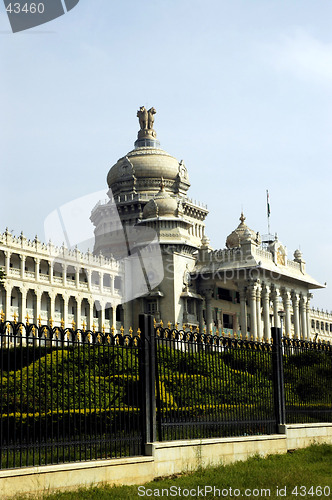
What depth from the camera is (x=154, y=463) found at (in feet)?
42.4

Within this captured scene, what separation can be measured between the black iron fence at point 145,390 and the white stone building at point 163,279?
42393mm

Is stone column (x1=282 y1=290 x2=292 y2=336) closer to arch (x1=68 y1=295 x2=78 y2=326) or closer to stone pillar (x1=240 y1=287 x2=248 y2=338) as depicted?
stone pillar (x1=240 y1=287 x2=248 y2=338)

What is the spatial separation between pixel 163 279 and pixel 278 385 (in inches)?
2036

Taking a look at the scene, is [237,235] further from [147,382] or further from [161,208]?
[147,382]

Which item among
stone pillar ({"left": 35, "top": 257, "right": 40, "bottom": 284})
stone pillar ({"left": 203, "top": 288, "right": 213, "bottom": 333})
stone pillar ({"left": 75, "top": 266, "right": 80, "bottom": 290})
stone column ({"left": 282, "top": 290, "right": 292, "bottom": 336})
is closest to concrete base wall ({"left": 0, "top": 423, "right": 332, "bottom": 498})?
stone pillar ({"left": 35, "top": 257, "right": 40, "bottom": 284})

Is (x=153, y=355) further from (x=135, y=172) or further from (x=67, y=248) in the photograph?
(x=135, y=172)

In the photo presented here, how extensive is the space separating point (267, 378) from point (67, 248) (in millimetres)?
49699

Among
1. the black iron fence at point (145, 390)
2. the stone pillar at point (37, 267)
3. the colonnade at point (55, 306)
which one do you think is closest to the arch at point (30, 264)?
the stone pillar at point (37, 267)

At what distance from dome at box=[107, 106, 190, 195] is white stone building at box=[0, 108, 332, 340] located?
415 millimetres

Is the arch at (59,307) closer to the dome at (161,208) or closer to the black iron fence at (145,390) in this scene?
the dome at (161,208)

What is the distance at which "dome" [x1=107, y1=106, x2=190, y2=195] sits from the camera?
84.7m

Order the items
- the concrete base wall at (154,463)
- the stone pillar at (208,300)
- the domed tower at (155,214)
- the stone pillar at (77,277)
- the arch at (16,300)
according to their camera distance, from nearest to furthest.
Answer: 1. the concrete base wall at (154,463)
2. the arch at (16,300)
3. the stone pillar at (77,277)
4. the domed tower at (155,214)
5. the stone pillar at (208,300)

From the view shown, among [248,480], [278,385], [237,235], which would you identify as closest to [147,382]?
[248,480]

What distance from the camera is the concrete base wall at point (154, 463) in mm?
10789
